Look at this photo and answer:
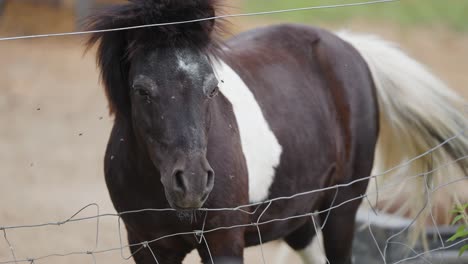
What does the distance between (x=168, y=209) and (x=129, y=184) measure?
30 centimetres

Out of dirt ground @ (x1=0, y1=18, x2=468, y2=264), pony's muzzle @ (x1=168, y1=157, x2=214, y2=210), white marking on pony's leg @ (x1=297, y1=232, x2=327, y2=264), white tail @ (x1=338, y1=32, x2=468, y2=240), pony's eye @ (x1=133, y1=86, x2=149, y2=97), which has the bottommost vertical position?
dirt ground @ (x1=0, y1=18, x2=468, y2=264)

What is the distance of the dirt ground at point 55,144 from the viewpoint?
6137 mm

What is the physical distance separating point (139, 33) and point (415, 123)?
7.01ft

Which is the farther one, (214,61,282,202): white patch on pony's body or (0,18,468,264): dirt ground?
(0,18,468,264): dirt ground

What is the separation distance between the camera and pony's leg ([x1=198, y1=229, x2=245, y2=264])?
129 inches

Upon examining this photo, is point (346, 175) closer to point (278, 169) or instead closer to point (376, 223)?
point (278, 169)

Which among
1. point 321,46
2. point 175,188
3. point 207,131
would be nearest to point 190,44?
→ point 207,131

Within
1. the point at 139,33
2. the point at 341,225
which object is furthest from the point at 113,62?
the point at 341,225

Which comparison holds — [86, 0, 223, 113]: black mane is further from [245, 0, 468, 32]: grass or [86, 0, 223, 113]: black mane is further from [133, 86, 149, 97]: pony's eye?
[245, 0, 468, 32]: grass

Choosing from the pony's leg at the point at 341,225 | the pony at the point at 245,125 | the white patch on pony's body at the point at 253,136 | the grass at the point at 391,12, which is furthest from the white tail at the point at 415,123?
the grass at the point at 391,12

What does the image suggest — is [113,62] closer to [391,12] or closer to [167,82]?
[167,82]

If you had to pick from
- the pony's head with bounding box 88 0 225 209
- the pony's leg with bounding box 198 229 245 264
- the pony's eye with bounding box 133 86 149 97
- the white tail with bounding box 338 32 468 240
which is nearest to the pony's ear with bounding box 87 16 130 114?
the pony's head with bounding box 88 0 225 209

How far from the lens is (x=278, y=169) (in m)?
3.85

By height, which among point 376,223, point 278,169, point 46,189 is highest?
point 278,169
